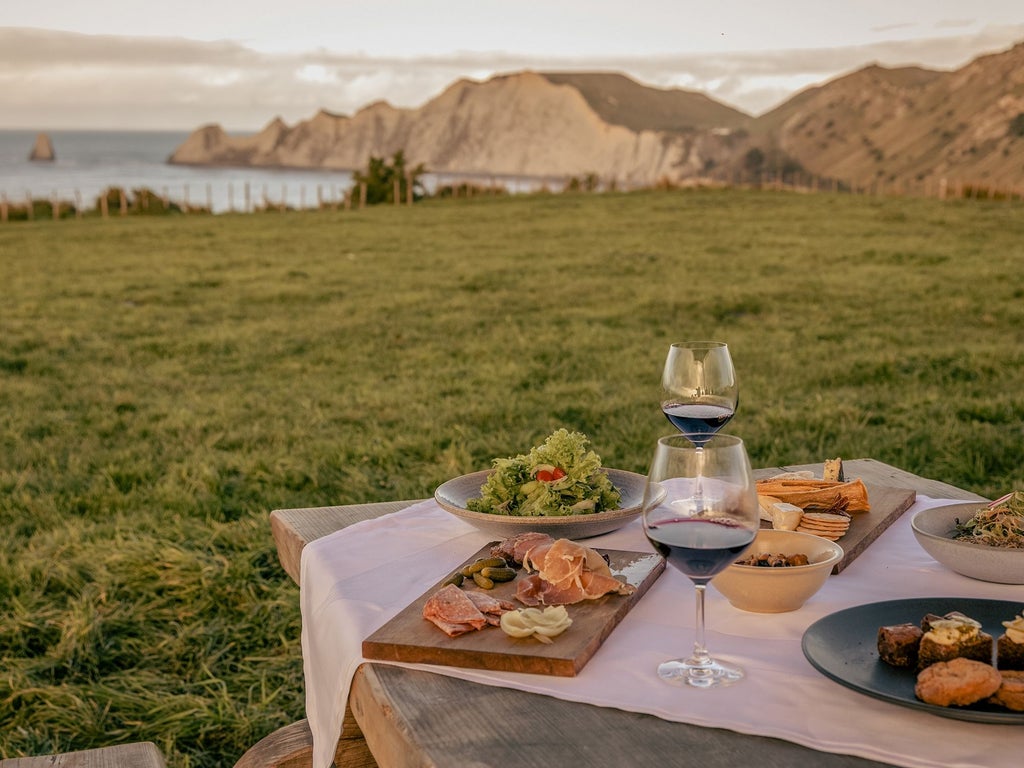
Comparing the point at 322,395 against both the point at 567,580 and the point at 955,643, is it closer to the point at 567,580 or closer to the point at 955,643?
the point at 567,580

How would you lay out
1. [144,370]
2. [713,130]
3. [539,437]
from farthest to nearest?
[713,130] < [144,370] < [539,437]

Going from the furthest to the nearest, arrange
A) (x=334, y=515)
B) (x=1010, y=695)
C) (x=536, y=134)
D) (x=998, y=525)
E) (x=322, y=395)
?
(x=536, y=134)
(x=322, y=395)
(x=334, y=515)
(x=998, y=525)
(x=1010, y=695)

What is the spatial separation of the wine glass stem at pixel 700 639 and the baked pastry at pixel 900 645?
25cm

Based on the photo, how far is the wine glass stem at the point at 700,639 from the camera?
1438 millimetres

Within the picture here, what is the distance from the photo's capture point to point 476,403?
7367mm

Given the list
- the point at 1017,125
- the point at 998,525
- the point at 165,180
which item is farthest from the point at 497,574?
the point at 165,180

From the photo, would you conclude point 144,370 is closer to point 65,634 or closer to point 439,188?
point 65,634

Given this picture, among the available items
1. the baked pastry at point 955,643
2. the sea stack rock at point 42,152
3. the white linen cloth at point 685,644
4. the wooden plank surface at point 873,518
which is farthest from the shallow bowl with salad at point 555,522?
the sea stack rock at point 42,152

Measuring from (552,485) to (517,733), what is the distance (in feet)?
2.69

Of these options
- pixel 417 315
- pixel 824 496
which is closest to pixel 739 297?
pixel 417 315

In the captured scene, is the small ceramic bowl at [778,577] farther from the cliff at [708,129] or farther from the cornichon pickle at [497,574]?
the cliff at [708,129]

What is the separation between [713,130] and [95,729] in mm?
110647

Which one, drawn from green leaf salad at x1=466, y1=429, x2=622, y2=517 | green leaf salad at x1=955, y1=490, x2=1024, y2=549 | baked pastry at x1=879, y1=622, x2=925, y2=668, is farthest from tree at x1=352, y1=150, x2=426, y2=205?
baked pastry at x1=879, y1=622, x2=925, y2=668

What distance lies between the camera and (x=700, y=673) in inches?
58.2
